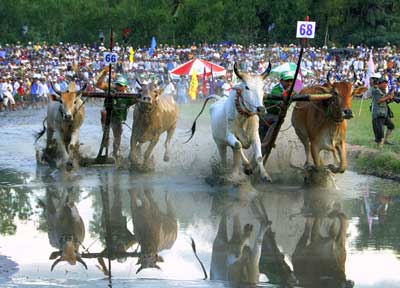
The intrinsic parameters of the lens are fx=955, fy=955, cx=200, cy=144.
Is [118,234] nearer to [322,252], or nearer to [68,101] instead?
[322,252]

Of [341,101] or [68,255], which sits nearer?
[68,255]

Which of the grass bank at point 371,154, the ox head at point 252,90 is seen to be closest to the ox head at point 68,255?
the ox head at point 252,90

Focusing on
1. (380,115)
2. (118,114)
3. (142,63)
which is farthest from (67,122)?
(142,63)

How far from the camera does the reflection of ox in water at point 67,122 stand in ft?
53.6

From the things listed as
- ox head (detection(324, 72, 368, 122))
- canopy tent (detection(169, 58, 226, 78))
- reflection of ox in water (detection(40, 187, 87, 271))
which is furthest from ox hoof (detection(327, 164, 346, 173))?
canopy tent (detection(169, 58, 226, 78))

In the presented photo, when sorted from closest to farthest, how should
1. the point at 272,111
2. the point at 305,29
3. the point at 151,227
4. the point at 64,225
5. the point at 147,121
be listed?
the point at 151,227 → the point at 64,225 → the point at 305,29 → the point at 272,111 → the point at 147,121

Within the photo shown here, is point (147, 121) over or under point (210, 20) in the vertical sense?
under

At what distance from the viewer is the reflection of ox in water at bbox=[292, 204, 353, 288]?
8953 mm

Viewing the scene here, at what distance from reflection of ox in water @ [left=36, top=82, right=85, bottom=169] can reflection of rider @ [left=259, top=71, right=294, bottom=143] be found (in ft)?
10.7

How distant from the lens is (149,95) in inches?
667

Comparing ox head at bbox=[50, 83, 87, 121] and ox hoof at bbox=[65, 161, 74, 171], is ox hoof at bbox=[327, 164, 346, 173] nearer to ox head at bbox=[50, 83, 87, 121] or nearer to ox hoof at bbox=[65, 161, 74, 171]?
ox hoof at bbox=[65, 161, 74, 171]

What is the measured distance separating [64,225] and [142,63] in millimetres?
38603

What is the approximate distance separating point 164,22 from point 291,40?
8960mm

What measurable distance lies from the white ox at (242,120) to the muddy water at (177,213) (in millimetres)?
572
